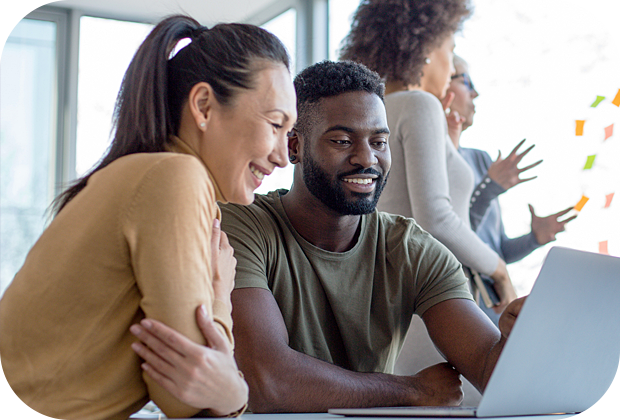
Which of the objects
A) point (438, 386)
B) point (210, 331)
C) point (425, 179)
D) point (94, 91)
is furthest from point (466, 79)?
point (94, 91)

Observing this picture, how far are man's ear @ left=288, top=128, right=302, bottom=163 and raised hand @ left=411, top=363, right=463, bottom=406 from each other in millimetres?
561

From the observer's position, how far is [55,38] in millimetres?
4062

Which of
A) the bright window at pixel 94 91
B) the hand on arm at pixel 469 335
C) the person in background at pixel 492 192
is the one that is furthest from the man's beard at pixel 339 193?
the bright window at pixel 94 91

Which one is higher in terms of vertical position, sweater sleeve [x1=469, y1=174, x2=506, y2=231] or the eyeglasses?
the eyeglasses

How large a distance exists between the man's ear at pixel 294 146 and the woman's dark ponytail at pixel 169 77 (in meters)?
0.50

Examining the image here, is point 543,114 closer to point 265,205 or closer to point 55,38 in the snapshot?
point 265,205

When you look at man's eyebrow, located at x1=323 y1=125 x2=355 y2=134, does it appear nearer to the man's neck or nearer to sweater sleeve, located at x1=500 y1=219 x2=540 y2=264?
the man's neck

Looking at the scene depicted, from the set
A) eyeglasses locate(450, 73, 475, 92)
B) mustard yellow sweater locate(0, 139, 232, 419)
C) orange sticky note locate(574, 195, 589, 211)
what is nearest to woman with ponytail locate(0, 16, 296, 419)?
mustard yellow sweater locate(0, 139, 232, 419)

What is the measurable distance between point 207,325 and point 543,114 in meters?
2.05

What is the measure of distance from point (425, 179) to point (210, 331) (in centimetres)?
102

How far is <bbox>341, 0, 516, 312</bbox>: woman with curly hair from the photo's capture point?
5.27 feet

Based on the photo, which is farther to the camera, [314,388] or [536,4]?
[536,4]

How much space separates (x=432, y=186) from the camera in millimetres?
1604

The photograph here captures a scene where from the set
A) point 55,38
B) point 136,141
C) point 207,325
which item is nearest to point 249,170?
point 136,141
